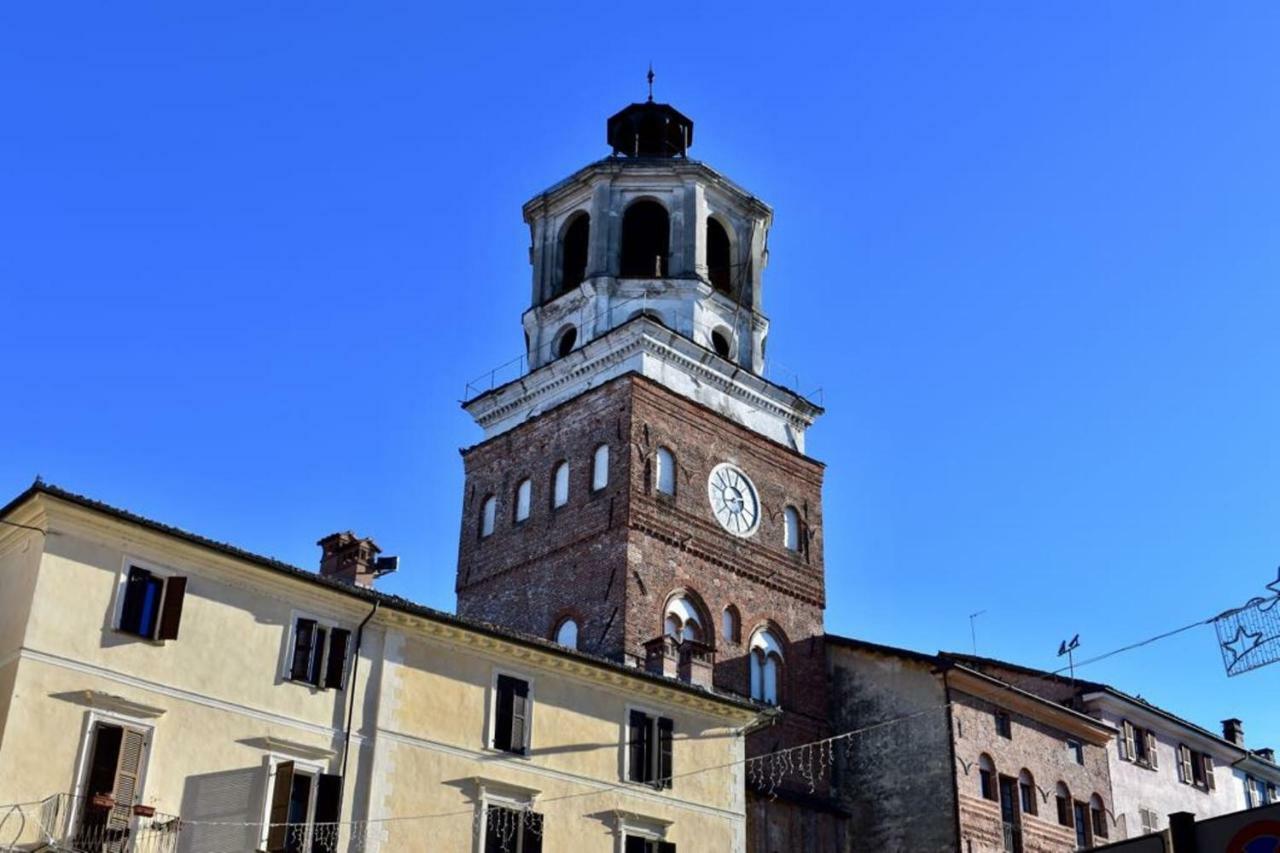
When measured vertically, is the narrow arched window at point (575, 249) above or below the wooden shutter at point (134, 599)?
above

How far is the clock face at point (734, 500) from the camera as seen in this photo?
3966cm

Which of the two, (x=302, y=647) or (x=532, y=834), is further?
(x=532, y=834)

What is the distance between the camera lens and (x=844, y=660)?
39781mm

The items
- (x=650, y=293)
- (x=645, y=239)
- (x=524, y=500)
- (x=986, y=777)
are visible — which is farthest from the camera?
(x=645, y=239)

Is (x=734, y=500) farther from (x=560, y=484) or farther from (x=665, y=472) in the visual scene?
(x=560, y=484)

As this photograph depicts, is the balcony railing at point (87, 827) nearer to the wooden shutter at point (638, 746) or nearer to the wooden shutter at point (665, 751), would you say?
the wooden shutter at point (638, 746)

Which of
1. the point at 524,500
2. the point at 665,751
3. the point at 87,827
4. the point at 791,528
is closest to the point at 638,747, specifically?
the point at 665,751

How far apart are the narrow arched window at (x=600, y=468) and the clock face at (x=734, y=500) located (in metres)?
2.85

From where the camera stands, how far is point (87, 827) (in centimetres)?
1977

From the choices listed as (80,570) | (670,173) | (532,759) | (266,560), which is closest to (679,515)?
(670,173)

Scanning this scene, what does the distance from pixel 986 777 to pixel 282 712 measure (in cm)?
2028

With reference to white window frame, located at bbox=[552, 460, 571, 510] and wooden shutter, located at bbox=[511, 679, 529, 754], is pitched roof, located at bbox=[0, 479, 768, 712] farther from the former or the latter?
white window frame, located at bbox=[552, 460, 571, 510]

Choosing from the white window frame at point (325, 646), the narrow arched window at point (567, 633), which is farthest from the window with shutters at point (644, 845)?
the narrow arched window at point (567, 633)

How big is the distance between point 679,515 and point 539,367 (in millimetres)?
6297
